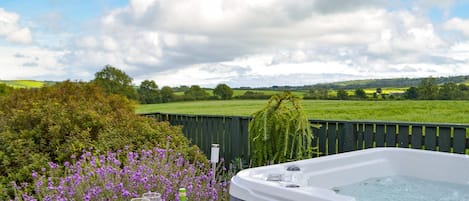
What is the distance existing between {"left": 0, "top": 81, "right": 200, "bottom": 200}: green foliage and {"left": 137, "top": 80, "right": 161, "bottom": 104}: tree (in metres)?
3.65

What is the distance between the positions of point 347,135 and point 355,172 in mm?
1077

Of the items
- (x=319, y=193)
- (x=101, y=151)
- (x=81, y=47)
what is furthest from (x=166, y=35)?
(x=319, y=193)

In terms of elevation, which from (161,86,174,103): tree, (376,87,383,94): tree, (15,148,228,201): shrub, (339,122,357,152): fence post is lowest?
(15,148,228,201): shrub

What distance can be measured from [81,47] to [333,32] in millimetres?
3944

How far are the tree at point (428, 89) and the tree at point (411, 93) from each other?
0.06 meters

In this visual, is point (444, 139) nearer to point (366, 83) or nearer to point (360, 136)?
point (360, 136)

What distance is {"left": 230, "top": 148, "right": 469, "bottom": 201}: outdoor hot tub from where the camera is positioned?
235 cm

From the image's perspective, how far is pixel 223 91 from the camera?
880 cm

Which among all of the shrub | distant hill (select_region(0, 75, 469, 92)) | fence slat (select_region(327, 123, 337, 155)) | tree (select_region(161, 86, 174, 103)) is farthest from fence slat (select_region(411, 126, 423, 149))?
tree (select_region(161, 86, 174, 103))

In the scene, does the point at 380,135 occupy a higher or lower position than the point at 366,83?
lower

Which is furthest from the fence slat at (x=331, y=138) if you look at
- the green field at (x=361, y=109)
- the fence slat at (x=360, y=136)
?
the green field at (x=361, y=109)

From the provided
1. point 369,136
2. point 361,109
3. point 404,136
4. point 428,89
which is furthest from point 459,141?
point 361,109

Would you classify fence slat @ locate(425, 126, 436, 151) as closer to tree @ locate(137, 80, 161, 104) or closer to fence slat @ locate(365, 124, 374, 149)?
fence slat @ locate(365, 124, 374, 149)

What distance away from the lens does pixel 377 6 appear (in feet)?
21.1
